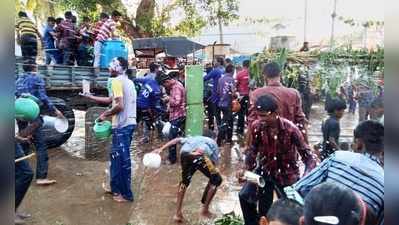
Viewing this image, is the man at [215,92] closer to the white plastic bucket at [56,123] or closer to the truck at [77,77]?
the truck at [77,77]

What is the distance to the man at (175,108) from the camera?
536cm

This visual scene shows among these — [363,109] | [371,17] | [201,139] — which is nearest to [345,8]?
[371,17]

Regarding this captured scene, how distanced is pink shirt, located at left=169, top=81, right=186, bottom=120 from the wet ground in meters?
0.49

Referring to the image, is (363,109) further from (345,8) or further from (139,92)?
(139,92)

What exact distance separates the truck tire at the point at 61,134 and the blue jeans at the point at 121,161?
100 centimetres

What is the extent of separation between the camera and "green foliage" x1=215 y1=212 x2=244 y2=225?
3779 millimetres

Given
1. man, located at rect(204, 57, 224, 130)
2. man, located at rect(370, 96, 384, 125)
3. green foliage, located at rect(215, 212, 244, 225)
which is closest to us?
man, located at rect(370, 96, 384, 125)

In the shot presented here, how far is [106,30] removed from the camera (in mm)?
5230

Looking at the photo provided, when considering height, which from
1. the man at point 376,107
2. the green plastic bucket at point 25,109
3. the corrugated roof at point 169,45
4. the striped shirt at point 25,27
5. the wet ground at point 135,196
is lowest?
the wet ground at point 135,196

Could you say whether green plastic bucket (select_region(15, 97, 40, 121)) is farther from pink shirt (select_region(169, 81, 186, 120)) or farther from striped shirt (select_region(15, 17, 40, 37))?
pink shirt (select_region(169, 81, 186, 120))

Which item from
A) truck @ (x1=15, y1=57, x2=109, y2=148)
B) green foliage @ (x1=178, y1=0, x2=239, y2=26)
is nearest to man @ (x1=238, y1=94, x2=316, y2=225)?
green foliage @ (x1=178, y1=0, x2=239, y2=26)

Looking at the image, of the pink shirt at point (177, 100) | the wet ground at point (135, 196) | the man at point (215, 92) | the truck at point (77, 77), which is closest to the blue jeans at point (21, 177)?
the wet ground at point (135, 196)

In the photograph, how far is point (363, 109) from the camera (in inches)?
123

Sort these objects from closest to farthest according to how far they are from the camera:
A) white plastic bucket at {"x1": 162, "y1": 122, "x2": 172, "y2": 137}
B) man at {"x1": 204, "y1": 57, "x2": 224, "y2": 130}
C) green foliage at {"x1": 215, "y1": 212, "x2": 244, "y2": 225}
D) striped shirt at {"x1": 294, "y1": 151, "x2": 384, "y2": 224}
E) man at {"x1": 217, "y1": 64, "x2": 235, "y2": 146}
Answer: striped shirt at {"x1": 294, "y1": 151, "x2": 384, "y2": 224} < green foliage at {"x1": 215, "y1": 212, "x2": 244, "y2": 225} < white plastic bucket at {"x1": 162, "y1": 122, "x2": 172, "y2": 137} < man at {"x1": 204, "y1": 57, "x2": 224, "y2": 130} < man at {"x1": 217, "y1": 64, "x2": 235, "y2": 146}
